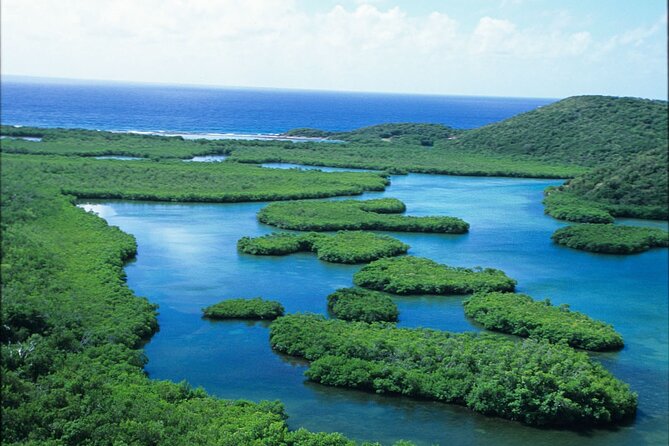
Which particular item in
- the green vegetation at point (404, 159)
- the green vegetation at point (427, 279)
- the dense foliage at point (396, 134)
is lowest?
the green vegetation at point (427, 279)

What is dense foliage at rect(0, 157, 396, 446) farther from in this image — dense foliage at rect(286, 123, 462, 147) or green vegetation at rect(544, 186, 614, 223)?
dense foliage at rect(286, 123, 462, 147)

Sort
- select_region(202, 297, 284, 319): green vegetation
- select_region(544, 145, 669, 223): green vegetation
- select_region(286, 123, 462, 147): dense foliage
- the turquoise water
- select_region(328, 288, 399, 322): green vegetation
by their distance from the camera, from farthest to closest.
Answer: select_region(286, 123, 462, 147): dense foliage, select_region(544, 145, 669, 223): green vegetation, select_region(202, 297, 284, 319): green vegetation, select_region(328, 288, 399, 322): green vegetation, the turquoise water

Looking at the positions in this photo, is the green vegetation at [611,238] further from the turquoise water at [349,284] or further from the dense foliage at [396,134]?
the dense foliage at [396,134]

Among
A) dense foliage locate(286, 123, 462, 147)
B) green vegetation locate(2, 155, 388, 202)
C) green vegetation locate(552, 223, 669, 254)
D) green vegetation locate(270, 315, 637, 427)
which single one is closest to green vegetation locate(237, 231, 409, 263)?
green vegetation locate(552, 223, 669, 254)

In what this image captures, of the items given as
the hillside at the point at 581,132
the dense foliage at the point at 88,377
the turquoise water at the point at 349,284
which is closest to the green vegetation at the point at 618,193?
the turquoise water at the point at 349,284

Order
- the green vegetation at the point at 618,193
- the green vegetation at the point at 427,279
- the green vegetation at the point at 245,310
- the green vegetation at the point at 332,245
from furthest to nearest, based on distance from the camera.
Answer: the green vegetation at the point at 618,193 < the green vegetation at the point at 332,245 < the green vegetation at the point at 427,279 < the green vegetation at the point at 245,310

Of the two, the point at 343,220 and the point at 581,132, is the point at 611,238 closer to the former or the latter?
the point at 343,220

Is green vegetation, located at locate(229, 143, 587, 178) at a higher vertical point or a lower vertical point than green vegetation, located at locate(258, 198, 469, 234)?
higher
